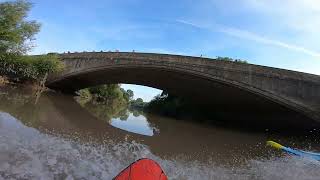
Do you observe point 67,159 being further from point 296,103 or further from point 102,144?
point 296,103

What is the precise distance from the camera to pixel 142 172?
695 centimetres

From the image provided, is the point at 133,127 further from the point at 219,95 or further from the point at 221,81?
the point at 219,95

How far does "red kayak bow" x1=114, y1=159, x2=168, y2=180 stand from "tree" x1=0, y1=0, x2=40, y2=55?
983 inches

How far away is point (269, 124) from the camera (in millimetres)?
29172

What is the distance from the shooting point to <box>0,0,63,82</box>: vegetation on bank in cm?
2930

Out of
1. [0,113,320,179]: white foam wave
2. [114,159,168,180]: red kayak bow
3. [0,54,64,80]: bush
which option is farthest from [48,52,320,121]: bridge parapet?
[114,159,168,180]: red kayak bow

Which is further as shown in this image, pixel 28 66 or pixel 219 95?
pixel 28 66

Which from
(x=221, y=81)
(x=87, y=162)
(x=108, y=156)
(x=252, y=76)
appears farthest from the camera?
(x=221, y=81)

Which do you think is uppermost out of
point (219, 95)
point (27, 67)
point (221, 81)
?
point (221, 81)

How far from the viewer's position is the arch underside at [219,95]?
934 inches

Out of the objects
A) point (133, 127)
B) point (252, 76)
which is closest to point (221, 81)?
point (252, 76)

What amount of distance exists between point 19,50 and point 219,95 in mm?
16823

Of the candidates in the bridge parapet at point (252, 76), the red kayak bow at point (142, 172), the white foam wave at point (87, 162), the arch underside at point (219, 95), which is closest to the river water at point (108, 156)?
the white foam wave at point (87, 162)

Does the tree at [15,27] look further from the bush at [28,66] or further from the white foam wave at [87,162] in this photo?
the white foam wave at [87,162]
